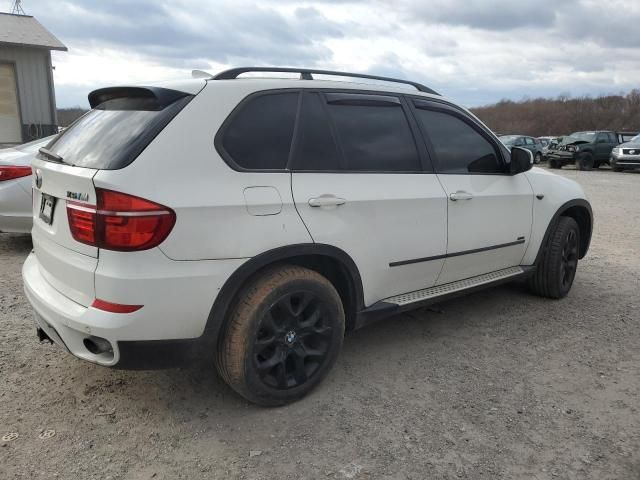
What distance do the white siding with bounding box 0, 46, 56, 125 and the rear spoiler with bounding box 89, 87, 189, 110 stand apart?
1025 cm

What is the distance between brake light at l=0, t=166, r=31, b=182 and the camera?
565 cm

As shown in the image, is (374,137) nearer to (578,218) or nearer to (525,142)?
(578,218)

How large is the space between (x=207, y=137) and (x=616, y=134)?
2625cm

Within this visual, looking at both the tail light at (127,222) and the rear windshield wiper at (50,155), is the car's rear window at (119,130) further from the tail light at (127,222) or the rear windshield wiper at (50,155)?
the tail light at (127,222)

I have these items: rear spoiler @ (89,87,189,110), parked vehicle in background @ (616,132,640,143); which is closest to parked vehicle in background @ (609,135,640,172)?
parked vehicle in background @ (616,132,640,143)

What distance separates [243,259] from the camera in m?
2.62

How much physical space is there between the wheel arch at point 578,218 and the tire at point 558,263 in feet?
0.27

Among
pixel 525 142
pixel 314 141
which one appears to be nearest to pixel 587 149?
pixel 525 142

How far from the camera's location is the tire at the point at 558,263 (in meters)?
4.67

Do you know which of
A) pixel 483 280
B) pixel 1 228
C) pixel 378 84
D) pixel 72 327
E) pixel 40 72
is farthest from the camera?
pixel 40 72

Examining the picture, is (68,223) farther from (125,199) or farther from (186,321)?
(186,321)

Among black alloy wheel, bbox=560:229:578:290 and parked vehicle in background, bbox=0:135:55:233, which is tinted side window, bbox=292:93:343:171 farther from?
parked vehicle in background, bbox=0:135:55:233

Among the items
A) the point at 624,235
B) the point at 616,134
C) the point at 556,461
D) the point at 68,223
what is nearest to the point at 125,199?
the point at 68,223

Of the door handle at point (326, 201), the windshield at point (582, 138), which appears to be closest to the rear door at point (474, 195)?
the door handle at point (326, 201)
